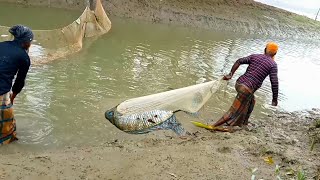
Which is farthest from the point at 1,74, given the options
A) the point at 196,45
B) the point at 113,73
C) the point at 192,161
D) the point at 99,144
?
the point at 196,45

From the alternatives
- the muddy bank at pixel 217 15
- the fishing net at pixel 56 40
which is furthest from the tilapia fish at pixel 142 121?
the muddy bank at pixel 217 15

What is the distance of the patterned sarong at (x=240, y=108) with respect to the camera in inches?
215

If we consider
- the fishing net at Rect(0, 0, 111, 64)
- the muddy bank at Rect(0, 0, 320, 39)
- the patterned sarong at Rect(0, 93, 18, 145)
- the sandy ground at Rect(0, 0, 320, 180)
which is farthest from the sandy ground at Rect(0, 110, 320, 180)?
the muddy bank at Rect(0, 0, 320, 39)

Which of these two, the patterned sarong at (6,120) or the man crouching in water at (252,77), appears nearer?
the patterned sarong at (6,120)

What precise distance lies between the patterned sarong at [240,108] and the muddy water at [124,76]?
0.55 metres

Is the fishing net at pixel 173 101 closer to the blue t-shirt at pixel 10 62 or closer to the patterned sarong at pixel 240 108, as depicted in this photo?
the patterned sarong at pixel 240 108

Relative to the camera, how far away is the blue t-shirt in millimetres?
4168

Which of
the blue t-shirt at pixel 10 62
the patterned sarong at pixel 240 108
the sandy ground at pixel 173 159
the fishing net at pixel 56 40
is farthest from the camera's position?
the fishing net at pixel 56 40

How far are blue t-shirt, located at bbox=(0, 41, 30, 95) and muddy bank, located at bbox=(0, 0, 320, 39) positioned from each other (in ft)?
35.6

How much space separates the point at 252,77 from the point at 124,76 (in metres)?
3.30

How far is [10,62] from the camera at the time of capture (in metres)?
4.20

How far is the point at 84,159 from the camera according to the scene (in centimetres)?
410

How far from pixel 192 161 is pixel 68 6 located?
12.3 m

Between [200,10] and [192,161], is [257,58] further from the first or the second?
[200,10]
